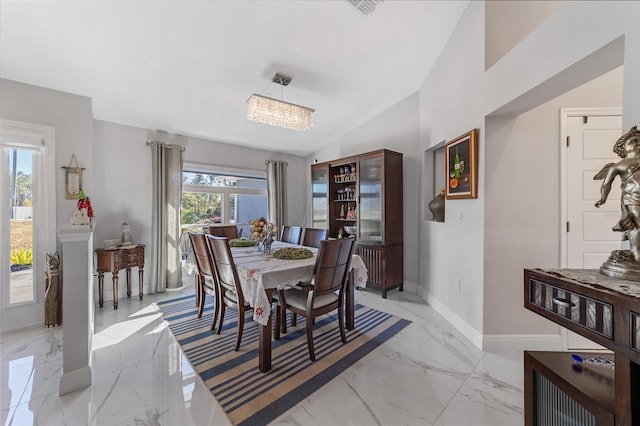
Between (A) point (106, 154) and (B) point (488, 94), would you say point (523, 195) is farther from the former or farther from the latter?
(A) point (106, 154)

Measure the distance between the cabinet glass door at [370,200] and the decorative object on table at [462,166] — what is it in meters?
1.05

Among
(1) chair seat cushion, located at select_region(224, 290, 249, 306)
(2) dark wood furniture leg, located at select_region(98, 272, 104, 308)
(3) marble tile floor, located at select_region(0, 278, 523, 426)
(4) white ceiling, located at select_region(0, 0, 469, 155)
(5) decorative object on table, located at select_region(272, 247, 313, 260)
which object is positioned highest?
(4) white ceiling, located at select_region(0, 0, 469, 155)

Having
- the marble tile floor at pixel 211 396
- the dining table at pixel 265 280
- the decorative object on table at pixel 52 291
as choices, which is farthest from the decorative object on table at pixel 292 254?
the decorative object on table at pixel 52 291

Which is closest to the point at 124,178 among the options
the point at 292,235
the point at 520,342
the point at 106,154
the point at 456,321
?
the point at 106,154

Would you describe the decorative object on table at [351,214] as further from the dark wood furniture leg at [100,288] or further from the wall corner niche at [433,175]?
the dark wood furniture leg at [100,288]

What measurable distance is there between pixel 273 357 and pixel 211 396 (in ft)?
1.77

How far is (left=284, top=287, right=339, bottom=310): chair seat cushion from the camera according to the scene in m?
2.12

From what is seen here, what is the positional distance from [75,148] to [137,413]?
2.79 m

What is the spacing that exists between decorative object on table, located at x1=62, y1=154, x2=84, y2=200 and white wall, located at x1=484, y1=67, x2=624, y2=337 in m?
4.08

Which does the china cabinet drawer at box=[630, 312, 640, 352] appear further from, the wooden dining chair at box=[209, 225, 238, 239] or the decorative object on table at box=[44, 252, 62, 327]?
the decorative object on table at box=[44, 252, 62, 327]

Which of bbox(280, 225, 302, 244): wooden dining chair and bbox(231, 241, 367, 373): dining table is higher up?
bbox(280, 225, 302, 244): wooden dining chair

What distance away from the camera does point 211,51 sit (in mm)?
2307

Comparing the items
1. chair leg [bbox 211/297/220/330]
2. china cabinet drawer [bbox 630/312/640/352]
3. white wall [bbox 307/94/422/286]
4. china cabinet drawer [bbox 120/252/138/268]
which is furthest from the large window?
china cabinet drawer [bbox 630/312/640/352]

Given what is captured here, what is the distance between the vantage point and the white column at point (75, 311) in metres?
1.69
